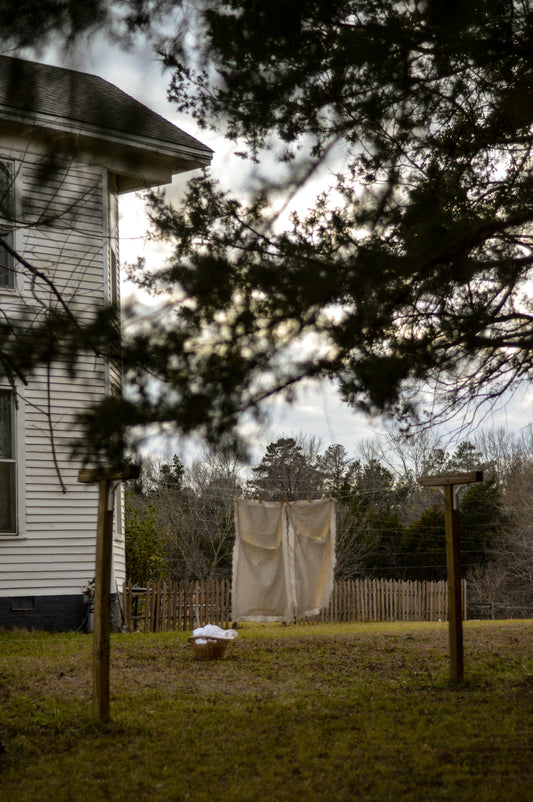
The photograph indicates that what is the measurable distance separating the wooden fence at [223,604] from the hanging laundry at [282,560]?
64.6 inches

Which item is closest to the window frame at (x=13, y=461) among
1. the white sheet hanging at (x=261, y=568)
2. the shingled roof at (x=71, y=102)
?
the white sheet hanging at (x=261, y=568)

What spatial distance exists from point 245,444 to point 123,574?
8239 mm

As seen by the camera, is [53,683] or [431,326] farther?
[53,683]

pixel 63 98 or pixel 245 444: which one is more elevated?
pixel 63 98

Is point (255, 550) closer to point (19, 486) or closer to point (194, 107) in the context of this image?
point (19, 486)

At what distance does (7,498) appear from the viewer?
403 inches

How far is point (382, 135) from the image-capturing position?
15.4ft

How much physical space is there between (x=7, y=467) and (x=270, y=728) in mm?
6185

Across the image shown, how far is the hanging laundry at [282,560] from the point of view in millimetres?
11227

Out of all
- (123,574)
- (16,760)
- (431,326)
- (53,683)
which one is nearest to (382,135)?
(431,326)

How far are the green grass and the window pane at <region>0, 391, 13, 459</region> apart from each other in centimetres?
290

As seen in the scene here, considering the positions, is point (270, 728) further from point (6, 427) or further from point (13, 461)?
point (6, 427)

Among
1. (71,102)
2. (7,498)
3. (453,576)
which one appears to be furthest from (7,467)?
(71,102)

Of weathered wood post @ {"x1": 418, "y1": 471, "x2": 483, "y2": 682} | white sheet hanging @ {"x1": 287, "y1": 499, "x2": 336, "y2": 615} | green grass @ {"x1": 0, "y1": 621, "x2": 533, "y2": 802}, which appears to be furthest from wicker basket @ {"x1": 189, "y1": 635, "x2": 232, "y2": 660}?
white sheet hanging @ {"x1": 287, "y1": 499, "x2": 336, "y2": 615}
